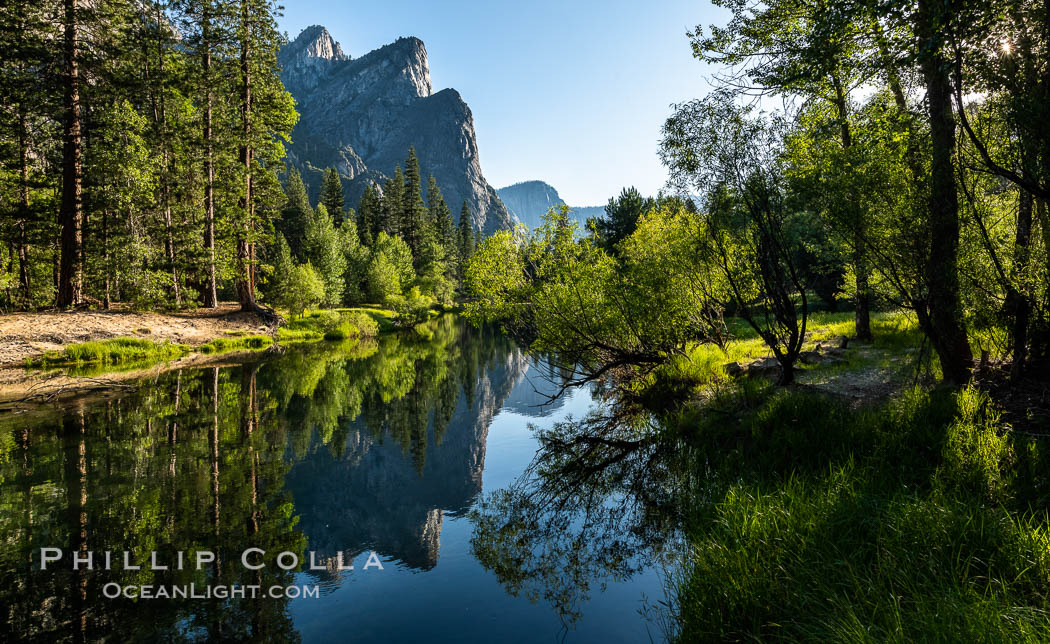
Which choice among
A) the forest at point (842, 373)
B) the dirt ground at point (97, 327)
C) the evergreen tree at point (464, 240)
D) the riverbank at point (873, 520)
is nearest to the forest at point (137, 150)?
the dirt ground at point (97, 327)

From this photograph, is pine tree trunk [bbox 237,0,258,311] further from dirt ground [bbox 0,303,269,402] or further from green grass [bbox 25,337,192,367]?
green grass [bbox 25,337,192,367]

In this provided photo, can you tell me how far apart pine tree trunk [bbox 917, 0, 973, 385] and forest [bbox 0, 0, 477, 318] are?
28135 mm

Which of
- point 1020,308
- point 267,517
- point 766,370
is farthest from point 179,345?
point 1020,308

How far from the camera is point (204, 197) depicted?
26000mm

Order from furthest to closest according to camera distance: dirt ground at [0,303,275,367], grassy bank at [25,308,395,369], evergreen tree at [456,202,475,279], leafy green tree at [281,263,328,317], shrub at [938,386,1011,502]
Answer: evergreen tree at [456,202,475,279]
leafy green tree at [281,263,328,317]
grassy bank at [25,308,395,369]
dirt ground at [0,303,275,367]
shrub at [938,386,1011,502]

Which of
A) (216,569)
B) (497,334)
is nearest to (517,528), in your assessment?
(216,569)

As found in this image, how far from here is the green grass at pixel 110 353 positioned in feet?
51.6

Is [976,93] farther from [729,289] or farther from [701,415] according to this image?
[701,415]

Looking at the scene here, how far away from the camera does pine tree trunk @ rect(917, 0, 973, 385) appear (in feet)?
23.6

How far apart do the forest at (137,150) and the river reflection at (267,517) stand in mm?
12956

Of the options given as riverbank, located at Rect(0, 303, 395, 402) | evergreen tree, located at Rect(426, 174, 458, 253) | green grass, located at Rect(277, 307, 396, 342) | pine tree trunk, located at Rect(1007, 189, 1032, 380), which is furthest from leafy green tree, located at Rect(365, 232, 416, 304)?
pine tree trunk, located at Rect(1007, 189, 1032, 380)

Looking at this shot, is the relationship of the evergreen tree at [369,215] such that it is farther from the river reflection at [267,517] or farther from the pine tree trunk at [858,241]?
the pine tree trunk at [858,241]

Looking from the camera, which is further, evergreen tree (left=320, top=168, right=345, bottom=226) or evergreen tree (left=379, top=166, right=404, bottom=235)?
evergreen tree (left=379, top=166, right=404, bottom=235)

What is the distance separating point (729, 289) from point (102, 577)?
13521 mm
